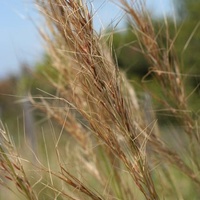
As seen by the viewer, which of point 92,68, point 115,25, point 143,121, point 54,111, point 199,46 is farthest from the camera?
point 199,46

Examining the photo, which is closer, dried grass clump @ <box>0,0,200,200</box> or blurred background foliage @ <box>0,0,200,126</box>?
dried grass clump @ <box>0,0,200,200</box>

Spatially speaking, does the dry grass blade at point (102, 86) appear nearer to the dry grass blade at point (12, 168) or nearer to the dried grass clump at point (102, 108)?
the dried grass clump at point (102, 108)

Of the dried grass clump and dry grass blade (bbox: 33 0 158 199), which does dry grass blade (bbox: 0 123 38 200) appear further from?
dry grass blade (bbox: 33 0 158 199)

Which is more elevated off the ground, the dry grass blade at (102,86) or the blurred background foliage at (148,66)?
the dry grass blade at (102,86)

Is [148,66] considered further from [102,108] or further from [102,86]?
[102,86]

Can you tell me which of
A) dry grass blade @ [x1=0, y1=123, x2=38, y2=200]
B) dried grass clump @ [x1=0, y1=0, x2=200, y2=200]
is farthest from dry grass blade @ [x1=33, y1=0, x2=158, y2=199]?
dry grass blade @ [x1=0, y1=123, x2=38, y2=200]

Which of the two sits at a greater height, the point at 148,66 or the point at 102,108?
the point at 102,108

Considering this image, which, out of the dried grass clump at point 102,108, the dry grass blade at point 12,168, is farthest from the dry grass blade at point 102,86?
the dry grass blade at point 12,168

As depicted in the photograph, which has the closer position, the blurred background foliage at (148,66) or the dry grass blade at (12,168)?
the dry grass blade at (12,168)

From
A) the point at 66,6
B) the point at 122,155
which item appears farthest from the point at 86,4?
the point at 122,155

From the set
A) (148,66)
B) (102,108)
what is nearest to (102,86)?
(102,108)

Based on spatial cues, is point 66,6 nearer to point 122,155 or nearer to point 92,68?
point 92,68
